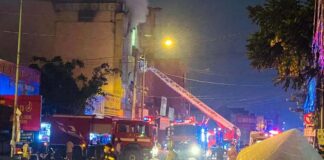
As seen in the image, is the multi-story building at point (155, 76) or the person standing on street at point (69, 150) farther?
the multi-story building at point (155, 76)

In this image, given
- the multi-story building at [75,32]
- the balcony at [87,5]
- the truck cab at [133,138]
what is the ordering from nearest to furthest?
the truck cab at [133,138] < the multi-story building at [75,32] < the balcony at [87,5]

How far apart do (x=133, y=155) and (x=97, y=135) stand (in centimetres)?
315

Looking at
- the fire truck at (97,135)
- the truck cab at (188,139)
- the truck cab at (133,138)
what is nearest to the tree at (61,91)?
the fire truck at (97,135)

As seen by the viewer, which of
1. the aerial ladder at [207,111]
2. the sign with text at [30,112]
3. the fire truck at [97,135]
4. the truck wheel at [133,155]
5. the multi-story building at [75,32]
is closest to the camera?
the sign with text at [30,112]

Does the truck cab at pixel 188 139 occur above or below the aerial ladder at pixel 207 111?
below

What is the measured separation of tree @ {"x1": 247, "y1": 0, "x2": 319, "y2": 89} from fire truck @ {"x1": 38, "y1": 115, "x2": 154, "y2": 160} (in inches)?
556

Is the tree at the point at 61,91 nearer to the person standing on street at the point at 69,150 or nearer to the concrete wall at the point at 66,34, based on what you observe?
the concrete wall at the point at 66,34

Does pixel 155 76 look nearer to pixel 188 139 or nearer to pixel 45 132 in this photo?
pixel 188 139

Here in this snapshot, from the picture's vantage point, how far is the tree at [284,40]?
11.8m

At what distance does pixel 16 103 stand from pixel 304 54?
46.5 feet

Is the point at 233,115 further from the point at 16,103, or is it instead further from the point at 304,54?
the point at 304,54

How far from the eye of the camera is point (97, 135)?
29250 mm

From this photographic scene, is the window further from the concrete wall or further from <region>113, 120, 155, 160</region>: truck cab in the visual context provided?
<region>113, 120, 155, 160</region>: truck cab

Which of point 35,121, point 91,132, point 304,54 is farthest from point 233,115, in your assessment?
point 304,54
